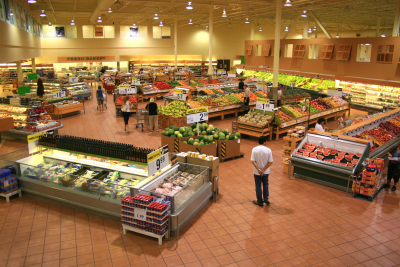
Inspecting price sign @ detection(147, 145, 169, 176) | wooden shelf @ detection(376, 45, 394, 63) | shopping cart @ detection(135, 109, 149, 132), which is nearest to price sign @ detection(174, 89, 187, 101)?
shopping cart @ detection(135, 109, 149, 132)

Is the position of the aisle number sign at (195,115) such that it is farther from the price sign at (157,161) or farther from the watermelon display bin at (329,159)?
the watermelon display bin at (329,159)

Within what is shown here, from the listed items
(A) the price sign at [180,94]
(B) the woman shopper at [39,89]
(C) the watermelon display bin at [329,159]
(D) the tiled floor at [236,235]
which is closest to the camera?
(D) the tiled floor at [236,235]

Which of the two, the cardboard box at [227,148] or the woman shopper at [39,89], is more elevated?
the woman shopper at [39,89]

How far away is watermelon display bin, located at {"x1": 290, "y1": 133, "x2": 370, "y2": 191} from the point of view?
6.96 m

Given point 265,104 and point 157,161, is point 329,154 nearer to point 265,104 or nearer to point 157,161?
point 265,104

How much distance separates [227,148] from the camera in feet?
29.3

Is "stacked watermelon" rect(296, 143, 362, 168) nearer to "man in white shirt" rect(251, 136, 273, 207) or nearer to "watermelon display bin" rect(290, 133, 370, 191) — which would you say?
"watermelon display bin" rect(290, 133, 370, 191)

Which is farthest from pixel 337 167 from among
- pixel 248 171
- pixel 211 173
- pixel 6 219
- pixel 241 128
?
pixel 6 219

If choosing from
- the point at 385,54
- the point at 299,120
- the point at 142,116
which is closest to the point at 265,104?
the point at 299,120

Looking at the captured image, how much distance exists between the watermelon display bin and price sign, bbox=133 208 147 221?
13.8 feet

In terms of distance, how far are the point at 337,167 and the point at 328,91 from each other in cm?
961

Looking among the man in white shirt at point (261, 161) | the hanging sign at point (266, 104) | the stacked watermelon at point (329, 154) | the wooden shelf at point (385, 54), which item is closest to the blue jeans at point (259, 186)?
the man in white shirt at point (261, 161)

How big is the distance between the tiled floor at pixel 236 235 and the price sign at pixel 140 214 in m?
0.44

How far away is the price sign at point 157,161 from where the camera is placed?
18.5 feet
